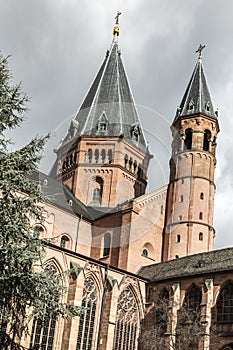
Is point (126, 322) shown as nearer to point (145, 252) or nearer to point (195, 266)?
point (195, 266)

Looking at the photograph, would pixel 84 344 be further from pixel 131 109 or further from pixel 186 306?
pixel 131 109

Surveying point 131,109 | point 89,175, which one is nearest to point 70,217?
point 89,175

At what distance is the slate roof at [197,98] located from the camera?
55062mm

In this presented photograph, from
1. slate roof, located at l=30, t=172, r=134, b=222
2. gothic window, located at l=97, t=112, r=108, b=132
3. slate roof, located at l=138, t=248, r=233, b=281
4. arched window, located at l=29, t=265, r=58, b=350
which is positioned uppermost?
gothic window, located at l=97, t=112, r=108, b=132

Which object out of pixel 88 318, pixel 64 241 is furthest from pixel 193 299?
pixel 64 241

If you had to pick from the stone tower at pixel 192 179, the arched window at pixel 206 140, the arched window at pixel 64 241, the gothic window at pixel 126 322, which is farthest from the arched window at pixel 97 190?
the gothic window at pixel 126 322

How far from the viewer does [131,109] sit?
6412cm

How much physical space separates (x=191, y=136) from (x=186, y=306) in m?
22.6

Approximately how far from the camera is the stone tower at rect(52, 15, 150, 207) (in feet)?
184

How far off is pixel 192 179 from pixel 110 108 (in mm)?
17652

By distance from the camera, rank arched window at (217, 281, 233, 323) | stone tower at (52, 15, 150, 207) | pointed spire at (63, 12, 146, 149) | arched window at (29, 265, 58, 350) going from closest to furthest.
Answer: arched window at (29, 265, 58, 350)
arched window at (217, 281, 233, 323)
stone tower at (52, 15, 150, 207)
pointed spire at (63, 12, 146, 149)

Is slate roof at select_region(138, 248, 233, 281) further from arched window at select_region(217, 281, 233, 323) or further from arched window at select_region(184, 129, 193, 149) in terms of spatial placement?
arched window at select_region(184, 129, 193, 149)

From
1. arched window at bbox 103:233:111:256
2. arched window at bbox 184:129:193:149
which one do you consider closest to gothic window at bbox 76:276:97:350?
arched window at bbox 103:233:111:256

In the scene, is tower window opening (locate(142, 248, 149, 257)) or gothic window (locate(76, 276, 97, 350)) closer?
gothic window (locate(76, 276, 97, 350))
